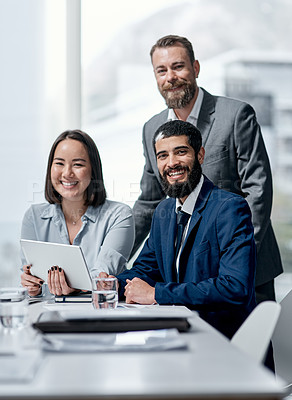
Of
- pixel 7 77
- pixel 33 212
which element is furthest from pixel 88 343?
pixel 7 77

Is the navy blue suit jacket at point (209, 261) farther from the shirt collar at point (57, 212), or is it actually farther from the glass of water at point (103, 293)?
the shirt collar at point (57, 212)

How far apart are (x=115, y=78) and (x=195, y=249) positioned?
79.7 inches

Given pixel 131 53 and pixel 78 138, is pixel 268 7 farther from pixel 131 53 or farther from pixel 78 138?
pixel 78 138

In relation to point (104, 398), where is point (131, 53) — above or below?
above

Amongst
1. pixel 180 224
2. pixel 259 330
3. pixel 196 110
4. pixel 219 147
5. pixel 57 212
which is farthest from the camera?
pixel 196 110

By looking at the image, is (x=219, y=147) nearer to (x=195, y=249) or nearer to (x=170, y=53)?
(x=170, y=53)

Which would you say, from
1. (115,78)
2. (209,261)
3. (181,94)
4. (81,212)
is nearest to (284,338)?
(209,261)

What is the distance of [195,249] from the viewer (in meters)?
2.15

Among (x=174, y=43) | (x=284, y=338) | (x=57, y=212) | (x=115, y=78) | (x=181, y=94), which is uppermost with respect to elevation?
(x=174, y=43)

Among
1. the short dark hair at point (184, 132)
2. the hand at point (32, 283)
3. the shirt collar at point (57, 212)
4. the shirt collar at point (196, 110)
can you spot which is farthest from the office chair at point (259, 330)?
the shirt collar at point (196, 110)

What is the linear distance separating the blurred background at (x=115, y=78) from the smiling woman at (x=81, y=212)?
897 mm

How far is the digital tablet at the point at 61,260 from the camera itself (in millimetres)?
1932

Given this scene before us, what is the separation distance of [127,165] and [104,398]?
2.79 m

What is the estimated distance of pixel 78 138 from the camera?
275 cm
